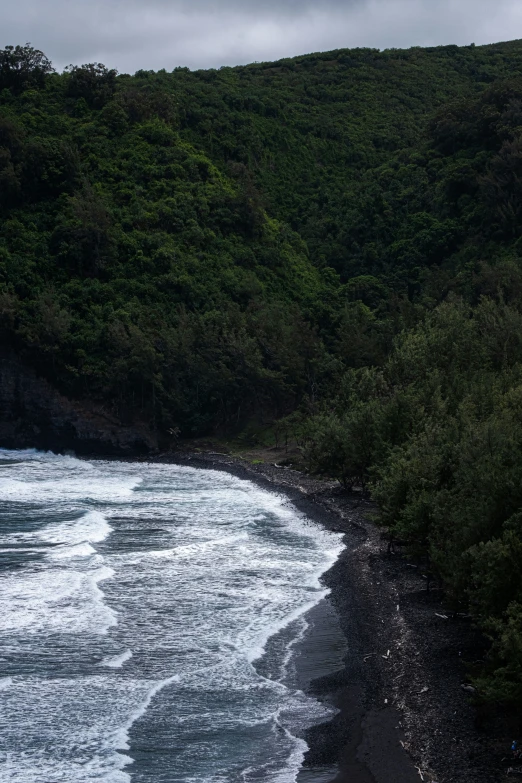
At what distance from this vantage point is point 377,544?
45188mm

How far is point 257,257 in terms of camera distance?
352 ft

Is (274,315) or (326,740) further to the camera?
(274,315)

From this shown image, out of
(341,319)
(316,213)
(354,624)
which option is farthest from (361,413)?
(316,213)

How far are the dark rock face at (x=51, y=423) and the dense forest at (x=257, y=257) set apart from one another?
1.51 meters

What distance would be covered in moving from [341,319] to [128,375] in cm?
2341

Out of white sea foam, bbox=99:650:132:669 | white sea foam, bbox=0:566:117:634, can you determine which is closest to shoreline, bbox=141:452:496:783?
white sea foam, bbox=99:650:132:669

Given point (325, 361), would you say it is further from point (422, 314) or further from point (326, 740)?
point (326, 740)

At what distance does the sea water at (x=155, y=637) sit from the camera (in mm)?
23125

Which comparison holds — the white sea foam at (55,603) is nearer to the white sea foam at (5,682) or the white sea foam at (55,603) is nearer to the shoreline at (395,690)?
the white sea foam at (5,682)

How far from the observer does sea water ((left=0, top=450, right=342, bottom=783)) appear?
2312 centimetres

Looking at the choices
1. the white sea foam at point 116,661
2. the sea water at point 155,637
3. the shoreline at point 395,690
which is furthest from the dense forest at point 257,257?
the white sea foam at point 116,661

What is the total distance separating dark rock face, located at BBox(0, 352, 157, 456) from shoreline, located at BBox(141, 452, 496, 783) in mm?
44519

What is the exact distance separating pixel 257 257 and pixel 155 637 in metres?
79.5

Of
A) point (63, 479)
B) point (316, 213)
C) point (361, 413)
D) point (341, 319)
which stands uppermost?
point (316, 213)
